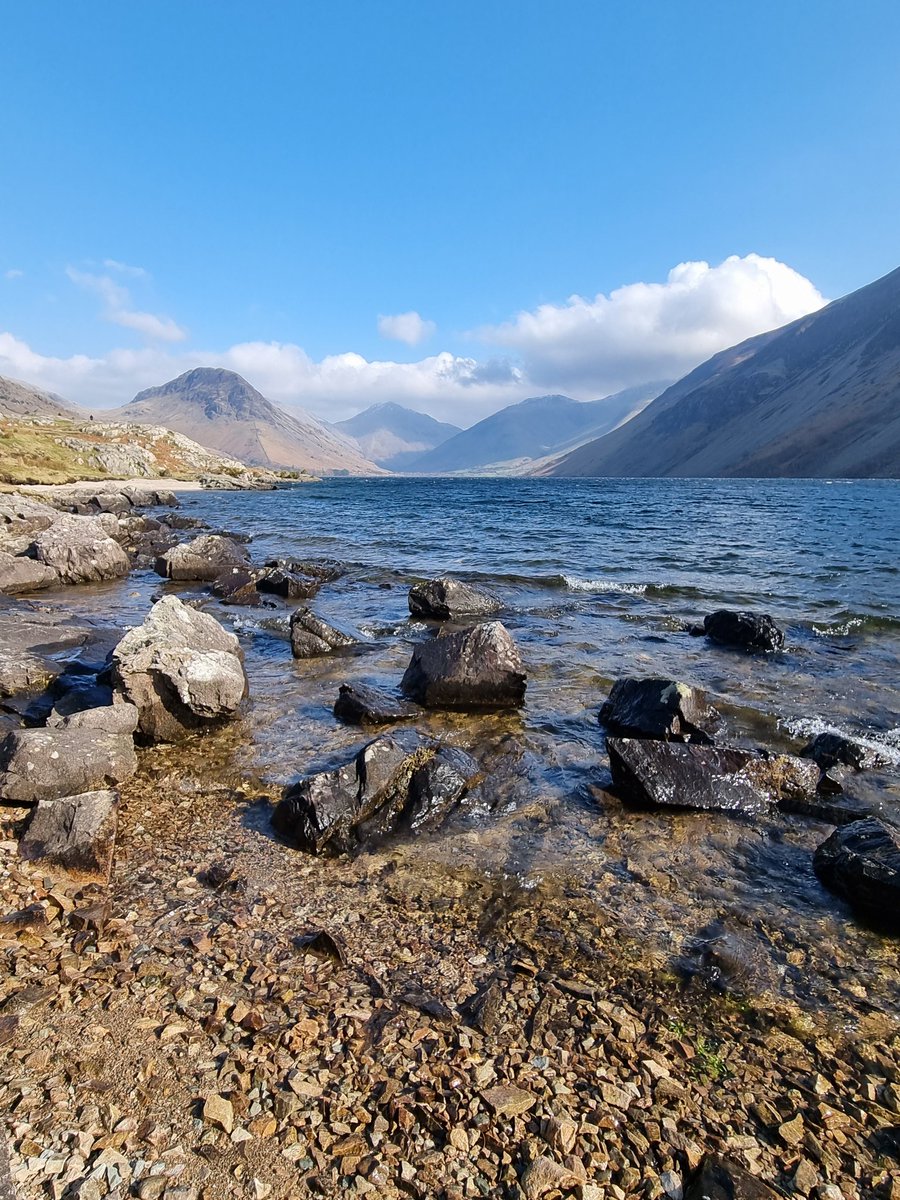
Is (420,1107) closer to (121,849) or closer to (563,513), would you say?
(121,849)

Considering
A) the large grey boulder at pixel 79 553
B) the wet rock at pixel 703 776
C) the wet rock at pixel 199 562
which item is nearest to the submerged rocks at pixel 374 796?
the wet rock at pixel 703 776

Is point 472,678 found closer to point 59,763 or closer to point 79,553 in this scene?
point 59,763

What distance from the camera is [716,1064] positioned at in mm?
4520

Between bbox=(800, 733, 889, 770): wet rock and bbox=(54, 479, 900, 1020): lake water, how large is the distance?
0.32m

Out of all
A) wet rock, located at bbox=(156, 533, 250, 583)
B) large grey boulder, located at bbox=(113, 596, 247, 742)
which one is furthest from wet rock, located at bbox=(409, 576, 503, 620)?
wet rock, located at bbox=(156, 533, 250, 583)

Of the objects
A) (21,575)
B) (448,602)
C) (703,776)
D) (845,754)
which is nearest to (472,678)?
(703,776)

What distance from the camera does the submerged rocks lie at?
750cm

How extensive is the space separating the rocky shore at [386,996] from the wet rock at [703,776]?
3 centimetres

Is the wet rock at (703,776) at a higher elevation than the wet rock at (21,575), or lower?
lower

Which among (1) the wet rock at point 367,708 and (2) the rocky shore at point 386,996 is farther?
(1) the wet rock at point 367,708

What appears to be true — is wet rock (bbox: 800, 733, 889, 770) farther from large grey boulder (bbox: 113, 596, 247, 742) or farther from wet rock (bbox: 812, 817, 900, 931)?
large grey boulder (bbox: 113, 596, 247, 742)

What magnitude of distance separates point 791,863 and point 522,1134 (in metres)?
5.09

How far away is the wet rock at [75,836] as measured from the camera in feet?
21.6

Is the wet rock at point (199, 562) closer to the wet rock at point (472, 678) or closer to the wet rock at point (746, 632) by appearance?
the wet rock at point (472, 678)
